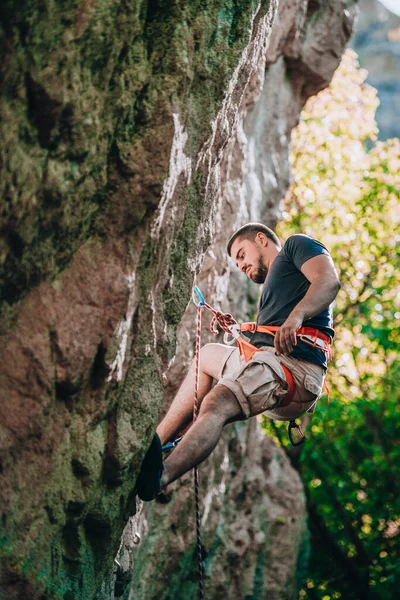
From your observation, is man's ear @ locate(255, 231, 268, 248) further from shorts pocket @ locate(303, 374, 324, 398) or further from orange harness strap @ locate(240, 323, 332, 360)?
shorts pocket @ locate(303, 374, 324, 398)

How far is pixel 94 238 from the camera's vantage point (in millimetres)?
3393

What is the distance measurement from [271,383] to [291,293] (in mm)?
740

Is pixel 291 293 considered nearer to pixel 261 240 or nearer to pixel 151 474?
pixel 261 240

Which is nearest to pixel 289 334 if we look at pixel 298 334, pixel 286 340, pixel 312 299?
pixel 286 340

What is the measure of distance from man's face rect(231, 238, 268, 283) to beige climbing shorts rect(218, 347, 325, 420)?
32.6 inches

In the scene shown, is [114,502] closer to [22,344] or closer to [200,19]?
[22,344]

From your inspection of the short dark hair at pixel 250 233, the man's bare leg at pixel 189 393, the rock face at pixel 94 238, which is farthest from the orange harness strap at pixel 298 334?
the short dark hair at pixel 250 233

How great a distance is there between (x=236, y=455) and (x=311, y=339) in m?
4.84

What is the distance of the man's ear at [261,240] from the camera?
18.3 ft

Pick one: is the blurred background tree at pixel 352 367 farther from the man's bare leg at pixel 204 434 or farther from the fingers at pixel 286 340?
the man's bare leg at pixel 204 434

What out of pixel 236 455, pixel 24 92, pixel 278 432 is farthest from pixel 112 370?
pixel 278 432

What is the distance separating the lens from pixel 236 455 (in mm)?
9281

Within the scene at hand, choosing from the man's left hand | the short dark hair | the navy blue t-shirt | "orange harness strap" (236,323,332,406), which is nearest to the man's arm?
the man's left hand

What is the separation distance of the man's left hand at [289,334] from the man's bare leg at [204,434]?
43 cm
